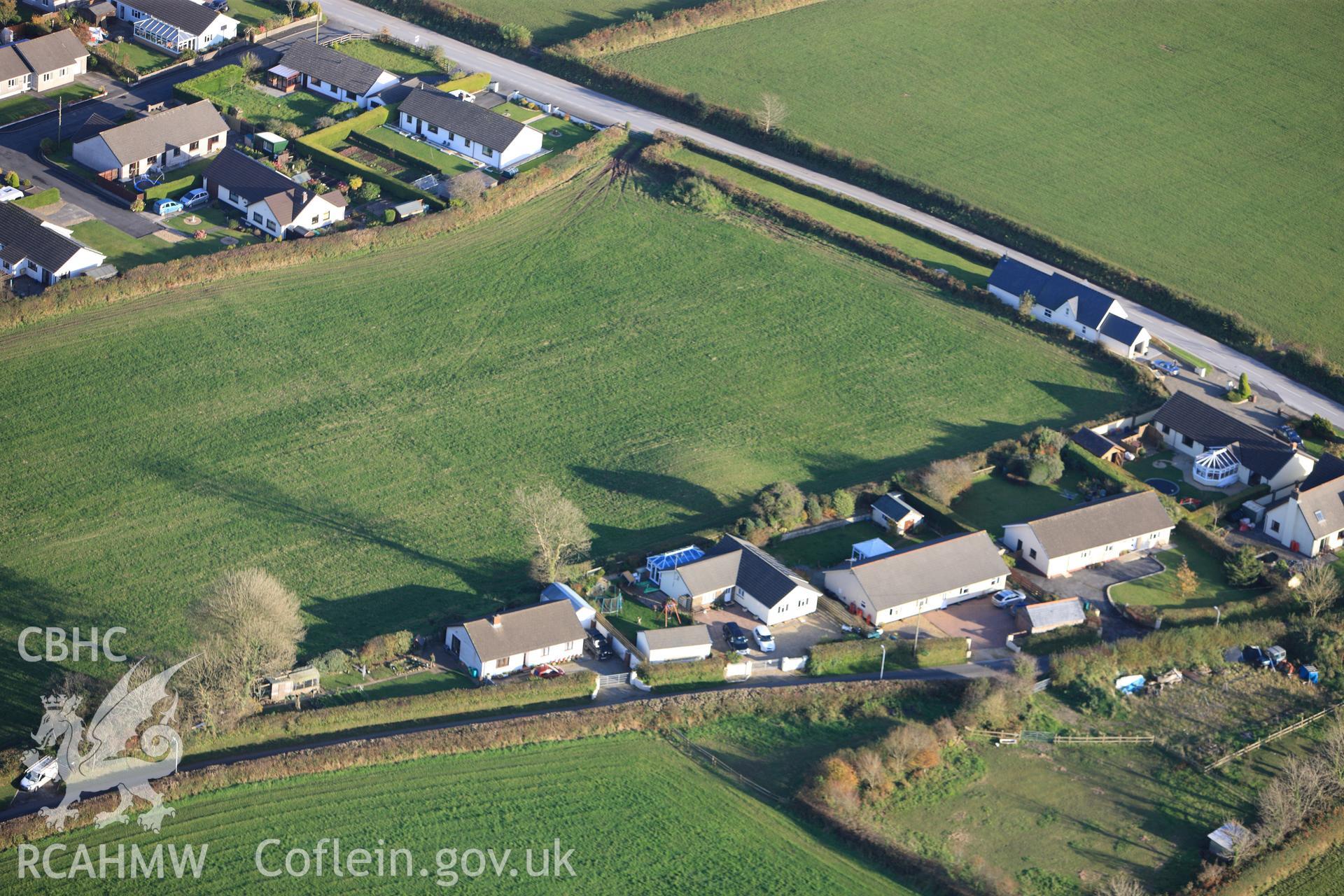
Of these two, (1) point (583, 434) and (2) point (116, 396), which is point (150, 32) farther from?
(1) point (583, 434)

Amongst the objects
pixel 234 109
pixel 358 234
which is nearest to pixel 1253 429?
pixel 358 234

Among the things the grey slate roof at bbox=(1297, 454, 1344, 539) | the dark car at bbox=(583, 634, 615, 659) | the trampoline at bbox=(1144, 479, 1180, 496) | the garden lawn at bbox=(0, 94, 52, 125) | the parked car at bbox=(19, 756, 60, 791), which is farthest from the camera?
the garden lawn at bbox=(0, 94, 52, 125)

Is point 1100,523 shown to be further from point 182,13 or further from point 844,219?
point 182,13

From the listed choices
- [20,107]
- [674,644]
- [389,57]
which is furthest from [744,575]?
[20,107]

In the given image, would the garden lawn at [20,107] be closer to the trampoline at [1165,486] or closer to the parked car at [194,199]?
the parked car at [194,199]

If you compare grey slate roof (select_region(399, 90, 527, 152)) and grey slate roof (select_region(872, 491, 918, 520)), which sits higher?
grey slate roof (select_region(399, 90, 527, 152))

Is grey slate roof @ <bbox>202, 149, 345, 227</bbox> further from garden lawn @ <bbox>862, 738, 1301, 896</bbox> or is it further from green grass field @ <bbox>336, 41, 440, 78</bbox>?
garden lawn @ <bbox>862, 738, 1301, 896</bbox>

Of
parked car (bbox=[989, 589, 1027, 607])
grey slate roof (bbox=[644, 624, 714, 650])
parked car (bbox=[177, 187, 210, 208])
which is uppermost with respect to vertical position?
parked car (bbox=[177, 187, 210, 208])

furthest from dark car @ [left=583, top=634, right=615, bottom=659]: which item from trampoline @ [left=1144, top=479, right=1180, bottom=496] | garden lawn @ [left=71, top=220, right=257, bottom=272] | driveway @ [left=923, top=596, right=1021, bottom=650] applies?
garden lawn @ [left=71, top=220, right=257, bottom=272]
